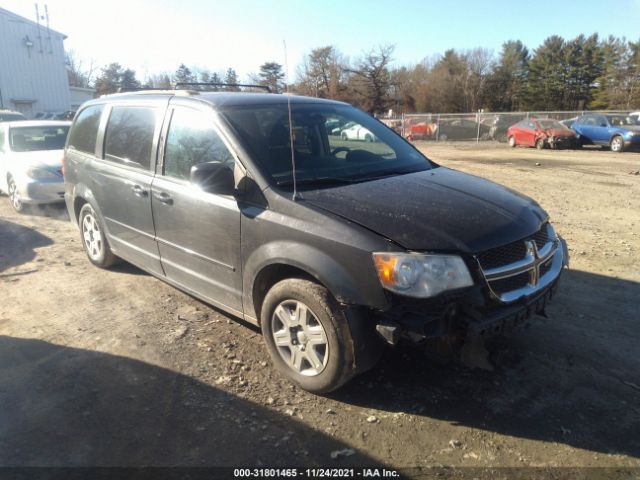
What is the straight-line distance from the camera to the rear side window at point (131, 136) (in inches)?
162

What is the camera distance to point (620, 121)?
20531 mm

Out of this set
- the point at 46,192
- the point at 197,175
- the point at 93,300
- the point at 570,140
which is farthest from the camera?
the point at 570,140

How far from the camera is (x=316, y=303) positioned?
2.80m

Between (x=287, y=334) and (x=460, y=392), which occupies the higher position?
(x=287, y=334)

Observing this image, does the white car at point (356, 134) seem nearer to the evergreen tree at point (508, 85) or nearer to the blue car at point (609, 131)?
the blue car at point (609, 131)

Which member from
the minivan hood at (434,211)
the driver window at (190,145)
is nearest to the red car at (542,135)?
the minivan hood at (434,211)


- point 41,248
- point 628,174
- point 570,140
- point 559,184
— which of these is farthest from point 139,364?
point 570,140

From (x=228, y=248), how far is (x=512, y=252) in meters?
1.90

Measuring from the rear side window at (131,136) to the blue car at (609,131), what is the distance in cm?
2062

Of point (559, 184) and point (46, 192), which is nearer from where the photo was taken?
point (46, 192)

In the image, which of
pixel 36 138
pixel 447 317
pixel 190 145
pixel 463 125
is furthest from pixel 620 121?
pixel 447 317

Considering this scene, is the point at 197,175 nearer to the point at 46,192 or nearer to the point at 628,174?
the point at 46,192

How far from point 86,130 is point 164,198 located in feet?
6.88

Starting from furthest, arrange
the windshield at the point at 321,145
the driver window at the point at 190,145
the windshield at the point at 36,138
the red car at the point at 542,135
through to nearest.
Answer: the red car at the point at 542,135, the windshield at the point at 36,138, the driver window at the point at 190,145, the windshield at the point at 321,145
